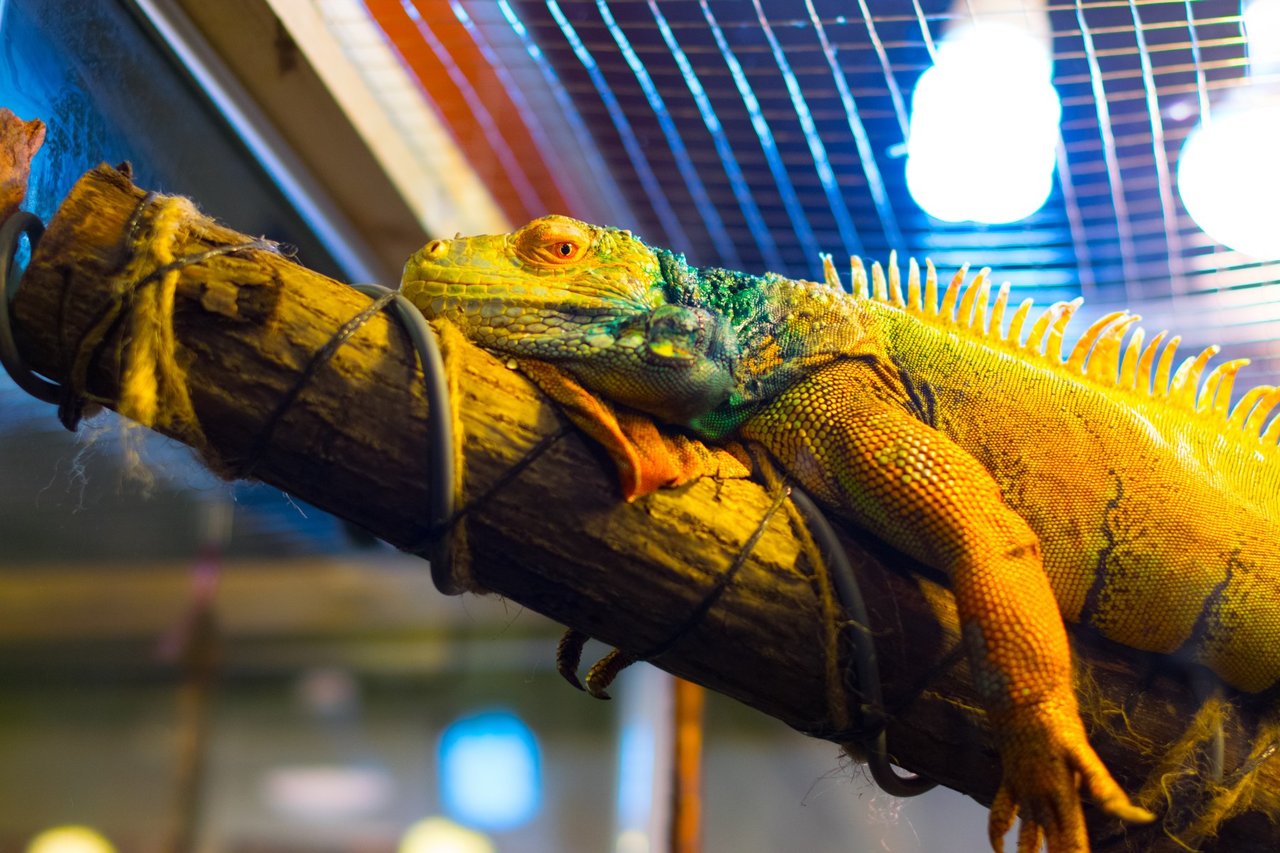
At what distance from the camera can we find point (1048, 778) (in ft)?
5.02

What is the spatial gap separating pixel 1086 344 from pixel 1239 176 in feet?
3.01

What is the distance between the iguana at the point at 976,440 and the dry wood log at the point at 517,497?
11 cm

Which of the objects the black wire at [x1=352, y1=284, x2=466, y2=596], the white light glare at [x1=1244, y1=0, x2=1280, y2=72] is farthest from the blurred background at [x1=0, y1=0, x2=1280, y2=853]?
the black wire at [x1=352, y1=284, x2=466, y2=596]

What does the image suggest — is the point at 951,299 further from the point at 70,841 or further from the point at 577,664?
the point at 70,841

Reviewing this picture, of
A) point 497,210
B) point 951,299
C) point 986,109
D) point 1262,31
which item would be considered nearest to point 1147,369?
point 951,299

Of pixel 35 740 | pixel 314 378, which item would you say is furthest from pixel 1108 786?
pixel 35 740

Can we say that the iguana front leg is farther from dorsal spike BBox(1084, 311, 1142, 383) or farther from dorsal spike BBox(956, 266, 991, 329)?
dorsal spike BBox(1084, 311, 1142, 383)

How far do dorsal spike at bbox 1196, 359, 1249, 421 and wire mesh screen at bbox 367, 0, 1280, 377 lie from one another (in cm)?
62

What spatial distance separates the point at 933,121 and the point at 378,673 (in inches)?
141

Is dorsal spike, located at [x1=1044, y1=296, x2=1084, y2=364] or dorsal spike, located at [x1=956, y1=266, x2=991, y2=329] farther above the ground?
dorsal spike, located at [x1=956, y1=266, x2=991, y2=329]

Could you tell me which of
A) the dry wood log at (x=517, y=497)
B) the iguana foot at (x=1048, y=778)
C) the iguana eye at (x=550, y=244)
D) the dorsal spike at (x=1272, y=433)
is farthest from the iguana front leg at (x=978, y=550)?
the dorsal spike at (x=1272, y=433)

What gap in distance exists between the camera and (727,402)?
1877mm

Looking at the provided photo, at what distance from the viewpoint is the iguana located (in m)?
1.62

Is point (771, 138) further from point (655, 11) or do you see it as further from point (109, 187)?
point (109, 187)
